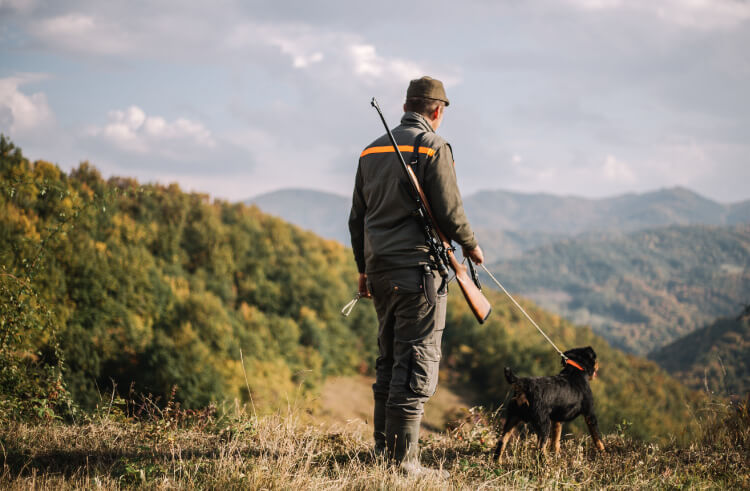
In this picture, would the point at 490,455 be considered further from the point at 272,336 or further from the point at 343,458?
the point at 272,336

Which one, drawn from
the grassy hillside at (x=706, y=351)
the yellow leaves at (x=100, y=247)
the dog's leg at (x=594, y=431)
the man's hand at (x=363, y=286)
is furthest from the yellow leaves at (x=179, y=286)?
the grassy hillside at (x=706, y=351)

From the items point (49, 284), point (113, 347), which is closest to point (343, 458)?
point (49, 284)

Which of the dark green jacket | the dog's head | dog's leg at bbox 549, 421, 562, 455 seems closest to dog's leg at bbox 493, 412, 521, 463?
dog's leg at bbox 549, 421, 562, 455

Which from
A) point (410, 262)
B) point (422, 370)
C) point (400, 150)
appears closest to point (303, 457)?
point (422, 370)

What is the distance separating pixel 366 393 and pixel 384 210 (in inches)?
1086

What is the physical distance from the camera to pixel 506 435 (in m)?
3.59

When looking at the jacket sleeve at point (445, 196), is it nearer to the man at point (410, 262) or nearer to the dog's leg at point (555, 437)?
the man at point (410, 262)

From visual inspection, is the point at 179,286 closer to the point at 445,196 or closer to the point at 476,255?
the point at 476,255

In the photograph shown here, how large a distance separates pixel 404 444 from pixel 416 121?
197 cm

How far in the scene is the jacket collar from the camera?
10.7ft

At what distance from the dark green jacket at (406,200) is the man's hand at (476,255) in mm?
42

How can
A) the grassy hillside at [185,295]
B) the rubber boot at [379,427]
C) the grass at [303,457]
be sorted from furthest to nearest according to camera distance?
the grassy hillside at [185,295] → the rubber boot at [379,427] → the grass at [303,457]

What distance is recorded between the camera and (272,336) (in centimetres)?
2745

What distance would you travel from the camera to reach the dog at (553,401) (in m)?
3.55
